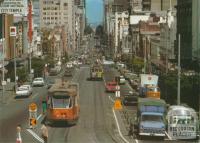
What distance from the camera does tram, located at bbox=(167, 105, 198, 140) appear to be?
4180 cm

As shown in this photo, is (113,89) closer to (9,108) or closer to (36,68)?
(9,108)

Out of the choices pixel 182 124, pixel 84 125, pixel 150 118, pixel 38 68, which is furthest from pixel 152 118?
pixel 38 68

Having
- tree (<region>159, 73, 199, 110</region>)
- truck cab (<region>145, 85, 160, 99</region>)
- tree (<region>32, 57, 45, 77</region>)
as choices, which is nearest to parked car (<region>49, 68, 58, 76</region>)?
tree (<region>32, 57, 45, 77</region>)

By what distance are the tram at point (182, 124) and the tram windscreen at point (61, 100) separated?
880 cm

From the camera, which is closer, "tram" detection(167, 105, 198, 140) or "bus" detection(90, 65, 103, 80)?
"tram" detection(167, 105, 198, 140)

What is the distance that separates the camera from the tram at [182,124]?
4180 cm

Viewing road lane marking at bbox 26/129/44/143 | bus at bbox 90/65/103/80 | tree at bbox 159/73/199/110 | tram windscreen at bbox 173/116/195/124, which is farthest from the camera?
bus at bbox 90/65/103/80

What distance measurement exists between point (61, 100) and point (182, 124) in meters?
11.0

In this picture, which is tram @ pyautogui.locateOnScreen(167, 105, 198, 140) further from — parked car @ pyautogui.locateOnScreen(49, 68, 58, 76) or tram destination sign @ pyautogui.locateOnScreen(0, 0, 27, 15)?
parked car @ pyautogui.locateOnScreen(49, 68, 58, 76)

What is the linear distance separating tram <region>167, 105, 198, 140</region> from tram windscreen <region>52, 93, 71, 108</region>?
8.80 metres

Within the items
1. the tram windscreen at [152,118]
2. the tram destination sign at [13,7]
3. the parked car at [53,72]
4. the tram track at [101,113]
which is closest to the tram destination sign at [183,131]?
the tram windscreen at [152,118]

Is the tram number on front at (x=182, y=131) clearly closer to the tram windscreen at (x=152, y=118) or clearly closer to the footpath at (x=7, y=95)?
the tram windscreen at (x=152, y=118)

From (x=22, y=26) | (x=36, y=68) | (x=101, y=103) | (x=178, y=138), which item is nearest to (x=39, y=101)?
(x=101, y=103)

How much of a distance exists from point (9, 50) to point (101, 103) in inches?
2400
